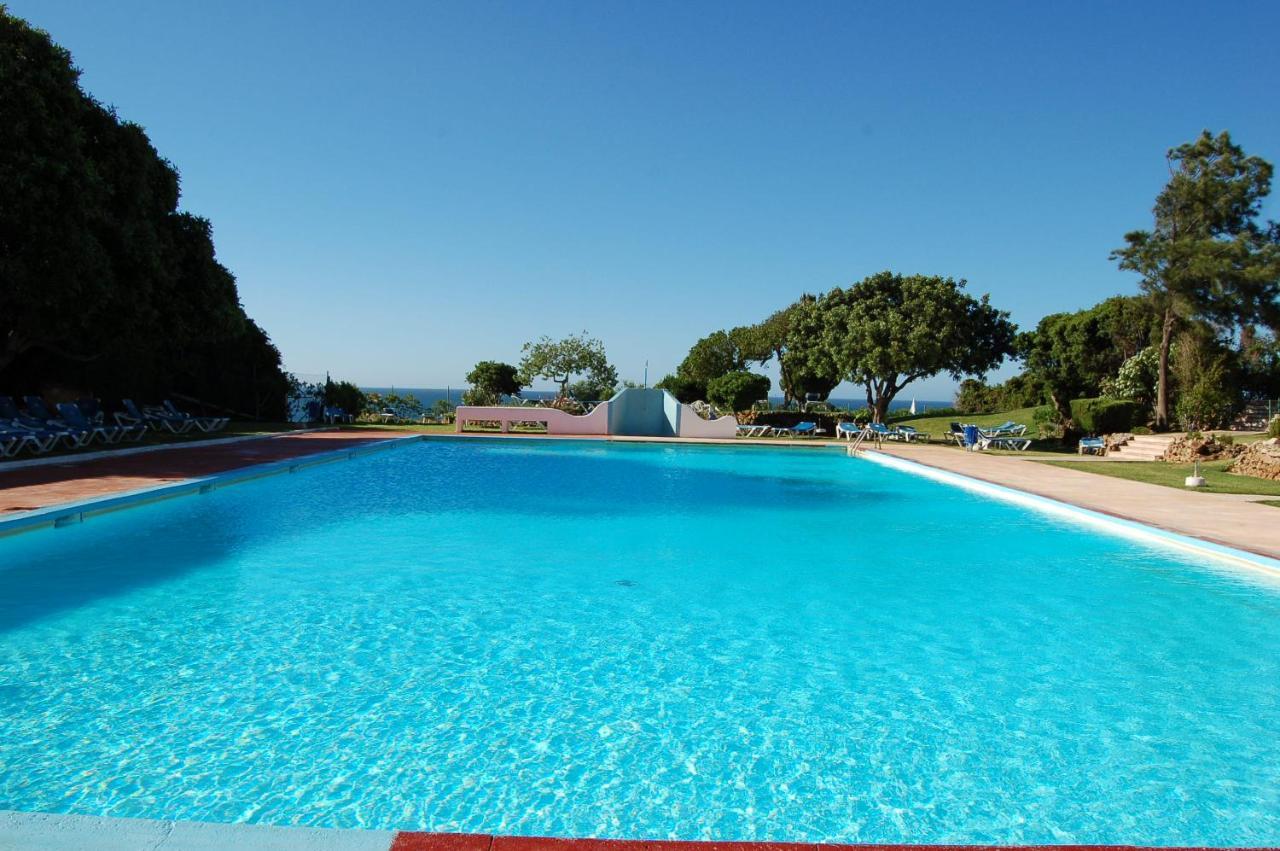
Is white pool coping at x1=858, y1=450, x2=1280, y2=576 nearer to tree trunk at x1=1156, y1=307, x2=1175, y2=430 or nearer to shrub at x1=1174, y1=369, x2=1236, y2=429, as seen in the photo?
shrub at x1=1174, y1=369, x2=1236, y2=429

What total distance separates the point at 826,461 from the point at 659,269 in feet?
49.0

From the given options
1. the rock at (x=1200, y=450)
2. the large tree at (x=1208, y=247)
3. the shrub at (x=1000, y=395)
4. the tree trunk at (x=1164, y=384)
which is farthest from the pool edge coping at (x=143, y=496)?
the shrub at (x=1000, y=395)

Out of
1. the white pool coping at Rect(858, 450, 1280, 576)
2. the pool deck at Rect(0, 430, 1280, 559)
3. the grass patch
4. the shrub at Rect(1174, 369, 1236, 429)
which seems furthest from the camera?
the grass patch

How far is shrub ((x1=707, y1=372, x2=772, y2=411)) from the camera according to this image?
29.6 meters

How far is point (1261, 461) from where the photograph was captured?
13.9 meters

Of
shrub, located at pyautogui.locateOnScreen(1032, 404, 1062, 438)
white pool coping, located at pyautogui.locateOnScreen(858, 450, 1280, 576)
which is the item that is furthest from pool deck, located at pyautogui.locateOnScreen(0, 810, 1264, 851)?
shrub, located at pyautogui.locateOnScreen(1032, 404, 1062, 438)

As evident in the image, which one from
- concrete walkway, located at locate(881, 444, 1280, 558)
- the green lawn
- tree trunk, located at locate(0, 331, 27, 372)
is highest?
tree trunk, located at locate(0, 331, 27, 372)

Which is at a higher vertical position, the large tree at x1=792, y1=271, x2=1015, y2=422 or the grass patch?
the large tree at x1=792, y1=271, x2=1015, y2=422

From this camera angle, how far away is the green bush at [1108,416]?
22609mm

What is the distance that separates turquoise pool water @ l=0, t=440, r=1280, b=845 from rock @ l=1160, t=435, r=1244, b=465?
34.2ft

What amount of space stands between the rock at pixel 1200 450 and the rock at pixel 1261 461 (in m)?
1.78

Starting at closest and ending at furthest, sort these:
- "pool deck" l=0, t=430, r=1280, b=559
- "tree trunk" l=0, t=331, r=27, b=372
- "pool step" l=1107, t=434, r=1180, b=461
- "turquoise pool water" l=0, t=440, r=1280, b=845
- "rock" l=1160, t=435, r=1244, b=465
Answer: "turquoise pool water" l=0, t=440, r=1280, b=845
"pool deck" l=0, t=430, r=1280, b=559
"tree trunk" l=0, t=331, r=27, b=372
"rock" l=1160, t=435, r=1244, b=465
"pool step" l=1107, t=434, r=1180, b=461

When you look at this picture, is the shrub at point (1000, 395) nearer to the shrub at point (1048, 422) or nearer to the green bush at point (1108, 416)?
the shrub at point (1048, 422)

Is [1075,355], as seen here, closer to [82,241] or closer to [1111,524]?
[1111,524]
